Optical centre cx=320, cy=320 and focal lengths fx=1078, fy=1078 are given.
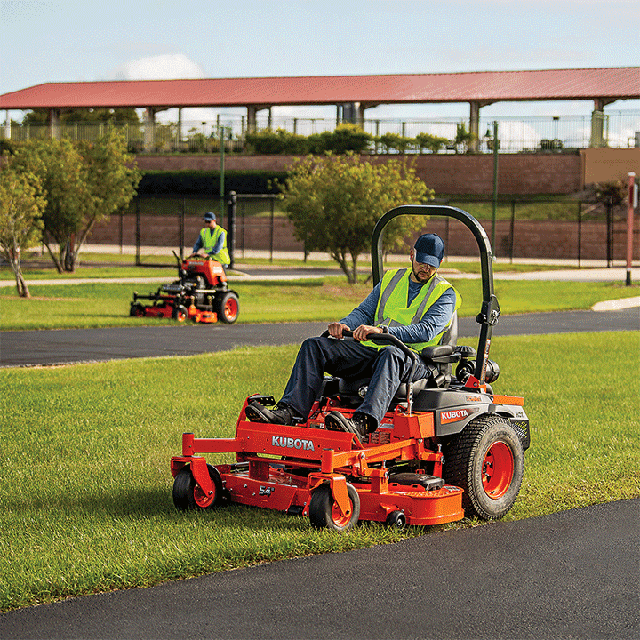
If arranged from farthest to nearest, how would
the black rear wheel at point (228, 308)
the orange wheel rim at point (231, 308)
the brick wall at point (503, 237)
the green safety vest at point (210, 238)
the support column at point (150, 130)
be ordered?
1. the support column at point (150, 130)
2. the brick wall at point (503, 237)
3. the orange wheel rim at point (231, 308)
4. the black rear wheel at point (228, 308)
5. the green safety vest at point (210, 238)

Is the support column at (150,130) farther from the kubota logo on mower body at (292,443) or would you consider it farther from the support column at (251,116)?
the kubota logo on mower body at (292,443)

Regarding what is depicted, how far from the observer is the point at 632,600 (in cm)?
567

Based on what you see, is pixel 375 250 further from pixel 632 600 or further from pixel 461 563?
pixel 632 600

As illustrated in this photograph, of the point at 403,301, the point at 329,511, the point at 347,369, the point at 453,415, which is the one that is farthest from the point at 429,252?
the point at 329,511

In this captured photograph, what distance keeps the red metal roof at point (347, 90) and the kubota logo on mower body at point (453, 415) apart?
54.6 m

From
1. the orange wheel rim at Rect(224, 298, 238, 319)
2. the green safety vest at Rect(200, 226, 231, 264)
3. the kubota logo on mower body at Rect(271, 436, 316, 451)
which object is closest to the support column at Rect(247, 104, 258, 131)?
the orange wheel rim at Rect(224, 298, 238, 319)

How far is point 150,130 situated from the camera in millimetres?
66938

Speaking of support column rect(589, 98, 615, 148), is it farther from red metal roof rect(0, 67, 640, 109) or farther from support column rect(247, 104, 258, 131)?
support column rect(247, 104, 258, 131)

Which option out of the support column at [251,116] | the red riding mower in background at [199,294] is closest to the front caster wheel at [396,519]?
the red riding mower in background at [199,294]

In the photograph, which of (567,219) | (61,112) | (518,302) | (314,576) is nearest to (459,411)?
(314,576)

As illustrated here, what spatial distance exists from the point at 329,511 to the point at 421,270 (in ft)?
6.16

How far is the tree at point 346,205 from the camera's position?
109 feet

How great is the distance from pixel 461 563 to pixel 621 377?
903 cm

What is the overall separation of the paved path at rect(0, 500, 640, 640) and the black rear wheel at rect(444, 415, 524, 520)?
0.40 metres
